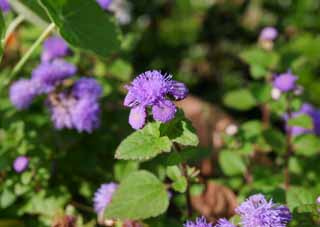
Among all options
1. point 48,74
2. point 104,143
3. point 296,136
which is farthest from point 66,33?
point 296,136

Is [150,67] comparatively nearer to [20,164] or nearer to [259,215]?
[20,164]

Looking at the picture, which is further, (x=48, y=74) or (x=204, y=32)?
(x=204, y=32)

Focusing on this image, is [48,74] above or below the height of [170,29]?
below

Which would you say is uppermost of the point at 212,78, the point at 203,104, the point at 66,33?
the point at 212,78

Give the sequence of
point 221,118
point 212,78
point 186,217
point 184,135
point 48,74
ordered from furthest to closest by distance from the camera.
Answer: point 212,78, point 221,118, point 48,74, point 186,217, point 184,135

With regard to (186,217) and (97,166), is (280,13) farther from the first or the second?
(186,217)

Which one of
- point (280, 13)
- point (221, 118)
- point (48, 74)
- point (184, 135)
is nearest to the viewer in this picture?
point (184, 135)
